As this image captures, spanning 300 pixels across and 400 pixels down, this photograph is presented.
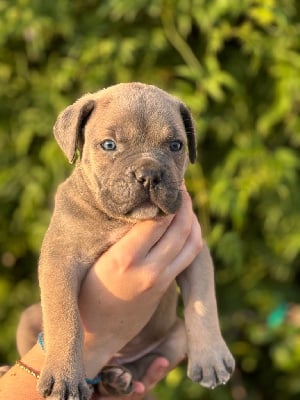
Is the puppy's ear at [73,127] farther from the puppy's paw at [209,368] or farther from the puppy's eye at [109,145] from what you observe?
the puppy's paw at [209,368]

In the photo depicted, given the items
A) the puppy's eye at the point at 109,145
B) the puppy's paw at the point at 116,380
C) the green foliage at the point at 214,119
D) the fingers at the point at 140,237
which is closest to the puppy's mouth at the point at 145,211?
the fingers at the point at 140,237

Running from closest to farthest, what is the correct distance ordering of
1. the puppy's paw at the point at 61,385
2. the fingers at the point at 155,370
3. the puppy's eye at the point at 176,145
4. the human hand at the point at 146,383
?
the puppy's paw at the point at 61,385, the puppy's eye at the point at 176,145, the human hand at the point at 146,383, the fingers at the point at 155,370

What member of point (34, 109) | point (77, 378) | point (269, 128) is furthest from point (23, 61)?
point (77, 378)

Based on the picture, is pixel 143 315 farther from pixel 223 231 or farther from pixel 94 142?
pixel 223 231

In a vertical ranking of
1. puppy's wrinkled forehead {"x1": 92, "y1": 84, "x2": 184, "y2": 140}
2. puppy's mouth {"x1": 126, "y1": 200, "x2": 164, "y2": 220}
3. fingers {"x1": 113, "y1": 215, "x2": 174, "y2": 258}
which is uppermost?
puppy's wrinkled forehead {"x1": 92, "y1": 84, "x2": 184, "y2": 140}

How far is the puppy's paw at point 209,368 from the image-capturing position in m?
3.36

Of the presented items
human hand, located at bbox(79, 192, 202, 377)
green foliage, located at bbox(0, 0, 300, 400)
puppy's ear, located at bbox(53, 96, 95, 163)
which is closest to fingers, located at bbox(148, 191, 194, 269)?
human hand, located at bbox(79, 192, 202, 377)

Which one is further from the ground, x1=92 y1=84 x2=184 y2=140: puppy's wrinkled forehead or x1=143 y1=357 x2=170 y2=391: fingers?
x1=92 y1=84 x2=184 y2=140: puppy's wrinkled forehead

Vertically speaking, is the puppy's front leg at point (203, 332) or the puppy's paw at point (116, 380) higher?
the puppy's front leg at point (203, 332)

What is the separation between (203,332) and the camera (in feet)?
11.2

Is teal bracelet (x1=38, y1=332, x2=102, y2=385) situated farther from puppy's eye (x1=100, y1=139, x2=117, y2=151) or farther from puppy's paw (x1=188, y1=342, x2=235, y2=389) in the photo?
puppy's eye (x1=100, y1=139, x2=117, y2=151)

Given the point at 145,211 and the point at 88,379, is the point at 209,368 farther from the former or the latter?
the point at 145,211

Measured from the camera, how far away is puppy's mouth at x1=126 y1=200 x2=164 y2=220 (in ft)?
10.4

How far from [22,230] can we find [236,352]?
5.66ft
